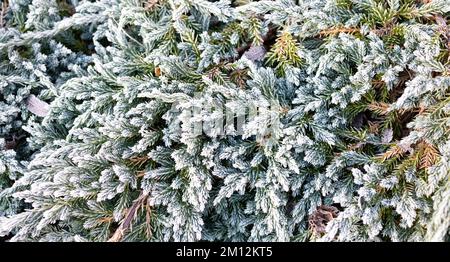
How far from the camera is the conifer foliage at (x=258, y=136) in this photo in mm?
1709

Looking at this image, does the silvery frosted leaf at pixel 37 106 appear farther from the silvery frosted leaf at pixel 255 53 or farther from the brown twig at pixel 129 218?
the silvery frosted leaf at pixel 255 53

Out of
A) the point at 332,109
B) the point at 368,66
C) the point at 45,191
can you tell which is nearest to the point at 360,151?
the point at 332,109

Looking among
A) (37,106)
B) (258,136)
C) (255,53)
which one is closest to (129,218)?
(258,136)

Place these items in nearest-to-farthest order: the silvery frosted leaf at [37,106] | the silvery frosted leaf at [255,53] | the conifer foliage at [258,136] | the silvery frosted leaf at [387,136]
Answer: the conifer foliage at [258,136] → the silvery frosted leaf at [387,136] → the silvery frosted leaf at [255,53] → the silvery frosted leaf at [37,106]

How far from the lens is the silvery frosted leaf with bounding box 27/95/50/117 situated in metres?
2.17

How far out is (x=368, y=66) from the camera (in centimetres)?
177

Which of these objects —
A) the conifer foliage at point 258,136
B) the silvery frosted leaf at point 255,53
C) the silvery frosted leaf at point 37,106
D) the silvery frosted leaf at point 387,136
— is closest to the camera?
the conifer foliage at point 258,136

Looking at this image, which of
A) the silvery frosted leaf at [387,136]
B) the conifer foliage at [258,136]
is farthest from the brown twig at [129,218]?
the silvery frosted leaf at [387,136]

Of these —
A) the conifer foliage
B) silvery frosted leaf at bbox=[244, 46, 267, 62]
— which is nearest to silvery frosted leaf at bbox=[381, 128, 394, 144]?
the conifer foliage

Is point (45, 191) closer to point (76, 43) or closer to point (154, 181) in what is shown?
point (154, 181)

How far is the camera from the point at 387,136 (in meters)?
1.82

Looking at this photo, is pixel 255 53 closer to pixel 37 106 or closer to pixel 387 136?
pixel 387 136

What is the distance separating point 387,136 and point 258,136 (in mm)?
511
